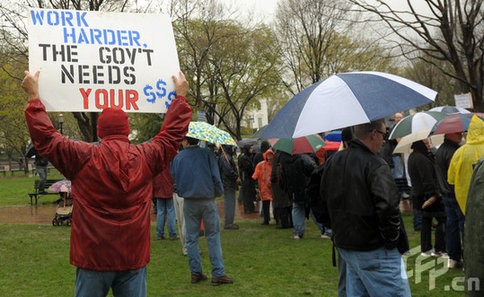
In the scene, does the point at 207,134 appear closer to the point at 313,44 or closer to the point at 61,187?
the point at 61,187

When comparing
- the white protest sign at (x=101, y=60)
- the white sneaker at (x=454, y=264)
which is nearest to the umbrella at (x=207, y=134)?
the white protest sign at (x=101, y=60)

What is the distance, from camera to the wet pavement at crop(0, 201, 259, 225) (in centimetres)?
1429

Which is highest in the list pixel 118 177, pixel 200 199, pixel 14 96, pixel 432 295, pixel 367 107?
pixel 14 96

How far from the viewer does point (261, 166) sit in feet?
40.8

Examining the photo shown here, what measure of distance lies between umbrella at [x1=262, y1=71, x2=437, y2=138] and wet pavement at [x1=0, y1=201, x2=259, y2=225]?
9971 mm

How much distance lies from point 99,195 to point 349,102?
2055 mm

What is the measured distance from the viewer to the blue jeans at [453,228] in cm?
685

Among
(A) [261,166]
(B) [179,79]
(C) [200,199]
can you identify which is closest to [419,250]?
(C) [200,199]

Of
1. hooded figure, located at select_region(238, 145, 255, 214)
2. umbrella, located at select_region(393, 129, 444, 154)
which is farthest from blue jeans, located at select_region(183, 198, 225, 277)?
hooded figure, located at select_region(238, 145, 255, 214)

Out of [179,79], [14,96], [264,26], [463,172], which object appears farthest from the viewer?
[14,96]

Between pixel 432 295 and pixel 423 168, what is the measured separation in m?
2.37

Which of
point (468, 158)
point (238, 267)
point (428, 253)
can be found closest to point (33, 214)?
point (238, 267)

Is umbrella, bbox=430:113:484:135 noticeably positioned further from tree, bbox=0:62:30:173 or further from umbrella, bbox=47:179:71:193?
tree, bbox=0:62:30:173

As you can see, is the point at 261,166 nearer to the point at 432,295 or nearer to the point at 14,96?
the point at 432,295
